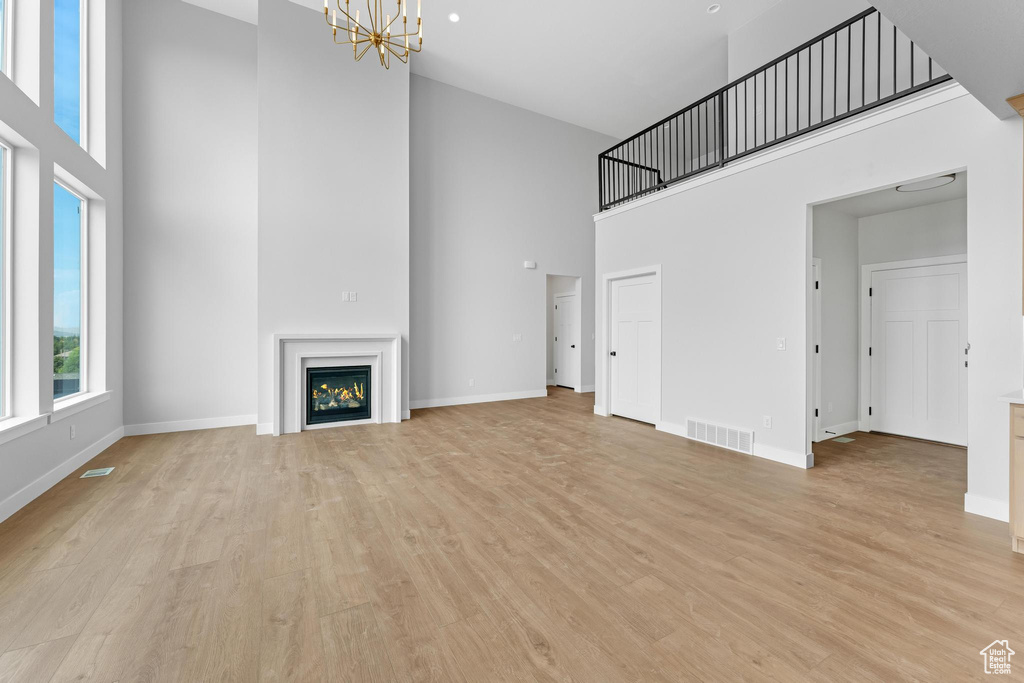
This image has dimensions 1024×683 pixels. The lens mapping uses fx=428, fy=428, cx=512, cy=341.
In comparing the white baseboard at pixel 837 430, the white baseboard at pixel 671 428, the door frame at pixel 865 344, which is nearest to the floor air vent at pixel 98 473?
the white baseboard at pixel 671 428

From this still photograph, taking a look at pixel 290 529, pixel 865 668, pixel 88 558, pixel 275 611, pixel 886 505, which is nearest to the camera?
pixel 865 668

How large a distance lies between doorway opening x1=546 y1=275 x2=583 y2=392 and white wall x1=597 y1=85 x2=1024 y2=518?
2427mm

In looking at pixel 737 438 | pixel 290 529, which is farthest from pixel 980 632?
pixel 290 529


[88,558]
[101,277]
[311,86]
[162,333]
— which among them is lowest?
[88,558]

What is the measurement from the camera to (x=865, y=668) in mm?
1547

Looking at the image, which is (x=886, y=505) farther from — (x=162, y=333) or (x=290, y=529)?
(x=162, y=333)

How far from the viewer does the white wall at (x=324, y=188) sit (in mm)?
5316

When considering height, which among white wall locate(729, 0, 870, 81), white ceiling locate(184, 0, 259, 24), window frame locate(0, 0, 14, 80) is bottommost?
window frame locate(0, 0, 14, 80)

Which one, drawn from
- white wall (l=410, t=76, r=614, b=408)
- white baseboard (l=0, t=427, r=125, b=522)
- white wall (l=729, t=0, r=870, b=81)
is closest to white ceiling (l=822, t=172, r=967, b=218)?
white wall (l=729, t=0, r=870, b=81)

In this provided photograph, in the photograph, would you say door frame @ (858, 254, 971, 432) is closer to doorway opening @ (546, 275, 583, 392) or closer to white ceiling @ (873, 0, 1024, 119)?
white ceiling @ (873, 0, 1024, 119)

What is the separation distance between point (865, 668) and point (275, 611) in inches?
92.5

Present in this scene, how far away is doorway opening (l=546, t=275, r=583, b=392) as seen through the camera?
8734 millimetres

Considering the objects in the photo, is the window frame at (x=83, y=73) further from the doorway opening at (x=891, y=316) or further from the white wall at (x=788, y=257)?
the doorway opening at (x=891, y=316)

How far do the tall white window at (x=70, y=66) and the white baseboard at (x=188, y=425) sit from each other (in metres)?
3.21
